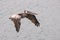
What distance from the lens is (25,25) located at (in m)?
4.99

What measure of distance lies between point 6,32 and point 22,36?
0.34m

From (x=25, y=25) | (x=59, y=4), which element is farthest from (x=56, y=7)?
(x=25, y=25)

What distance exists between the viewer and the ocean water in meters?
4.70

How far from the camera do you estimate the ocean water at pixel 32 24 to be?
470cm

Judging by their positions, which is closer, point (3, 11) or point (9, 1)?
point (3, 11)

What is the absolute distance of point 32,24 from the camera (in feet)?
16.3

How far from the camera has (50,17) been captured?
207 inches

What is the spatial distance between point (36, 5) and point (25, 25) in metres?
1.07

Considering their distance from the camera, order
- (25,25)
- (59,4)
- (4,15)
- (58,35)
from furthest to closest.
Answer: (59,4) → (4,15) → (25,25) → (58,35)

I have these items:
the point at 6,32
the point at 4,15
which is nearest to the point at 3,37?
the point at 6,32

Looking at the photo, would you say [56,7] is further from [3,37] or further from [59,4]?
[3,37]

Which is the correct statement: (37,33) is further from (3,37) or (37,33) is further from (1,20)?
(1,20)

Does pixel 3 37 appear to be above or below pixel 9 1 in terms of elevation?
below

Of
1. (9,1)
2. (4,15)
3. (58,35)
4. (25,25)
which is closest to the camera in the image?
(58,35)
